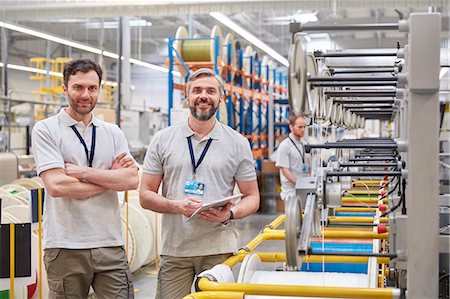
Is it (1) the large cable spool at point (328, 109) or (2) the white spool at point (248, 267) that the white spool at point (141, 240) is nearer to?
(1) the large cable spool at point (328, 109)

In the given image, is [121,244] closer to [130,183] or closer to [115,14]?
[130,183]

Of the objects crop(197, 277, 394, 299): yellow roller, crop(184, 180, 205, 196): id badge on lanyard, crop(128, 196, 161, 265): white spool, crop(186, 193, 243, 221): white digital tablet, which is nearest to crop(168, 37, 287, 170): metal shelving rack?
crop(128, 196, 161, 265): white spool

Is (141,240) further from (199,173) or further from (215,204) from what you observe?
(215,204)

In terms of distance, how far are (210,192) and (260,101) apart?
30.5ft

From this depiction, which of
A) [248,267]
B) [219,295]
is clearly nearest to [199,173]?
[248,267]

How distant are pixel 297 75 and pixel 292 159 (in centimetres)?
521

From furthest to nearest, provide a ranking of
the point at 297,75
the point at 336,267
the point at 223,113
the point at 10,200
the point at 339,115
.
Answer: the point at 223,113
the point at 10,200
the point at 339,115
the point at 336,267
the point at 297,75

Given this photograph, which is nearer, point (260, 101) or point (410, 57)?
point (410, 57)

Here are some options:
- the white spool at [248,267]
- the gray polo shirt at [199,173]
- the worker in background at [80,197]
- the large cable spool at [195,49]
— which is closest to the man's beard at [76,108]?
the worker in background at [80,197]

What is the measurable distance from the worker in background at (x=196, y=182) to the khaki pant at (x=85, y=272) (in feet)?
0.73

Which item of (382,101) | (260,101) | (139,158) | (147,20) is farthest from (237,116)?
(382,101)

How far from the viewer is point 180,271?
312 centimetres

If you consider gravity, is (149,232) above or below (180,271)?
below

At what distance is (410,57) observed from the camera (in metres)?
1.89
